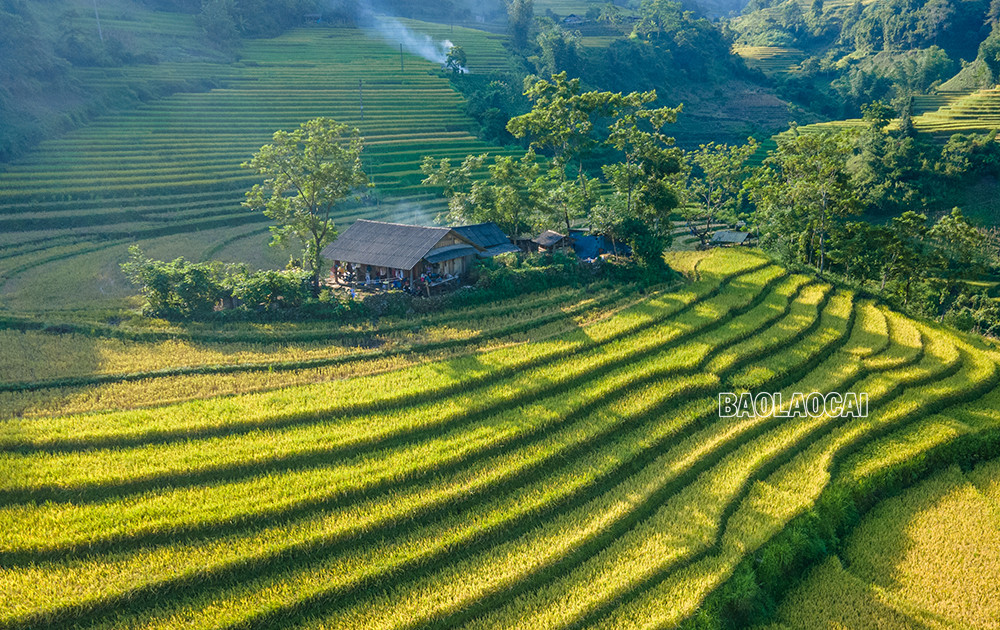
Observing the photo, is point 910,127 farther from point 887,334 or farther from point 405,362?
point 405,362

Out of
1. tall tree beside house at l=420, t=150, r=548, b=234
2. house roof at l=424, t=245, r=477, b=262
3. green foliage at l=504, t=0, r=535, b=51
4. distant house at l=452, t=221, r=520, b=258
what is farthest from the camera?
green foliage at l=504, t=0, r=535, b=51

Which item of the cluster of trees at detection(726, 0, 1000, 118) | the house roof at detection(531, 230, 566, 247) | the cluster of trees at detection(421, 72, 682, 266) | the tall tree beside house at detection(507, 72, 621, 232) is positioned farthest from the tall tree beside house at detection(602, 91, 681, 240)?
the cluster of trees at detection(726, 0, 1000, 118)

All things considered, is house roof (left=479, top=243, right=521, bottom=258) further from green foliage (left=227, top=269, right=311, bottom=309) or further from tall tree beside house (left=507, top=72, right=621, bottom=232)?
green foliage (left=227, top=269, right=311, bottom=309)

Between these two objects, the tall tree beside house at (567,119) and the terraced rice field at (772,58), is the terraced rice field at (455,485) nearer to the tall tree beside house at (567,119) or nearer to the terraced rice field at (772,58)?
the tall tree beside house at (567,119)

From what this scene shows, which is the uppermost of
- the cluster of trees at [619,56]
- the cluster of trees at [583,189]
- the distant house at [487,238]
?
the cluster of trees at [619,56]

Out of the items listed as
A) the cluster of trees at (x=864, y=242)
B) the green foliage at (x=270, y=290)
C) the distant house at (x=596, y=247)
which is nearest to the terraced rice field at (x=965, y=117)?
the cluster of trees at (x=864, y=242)

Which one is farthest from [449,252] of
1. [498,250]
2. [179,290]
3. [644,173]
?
[644,173]
